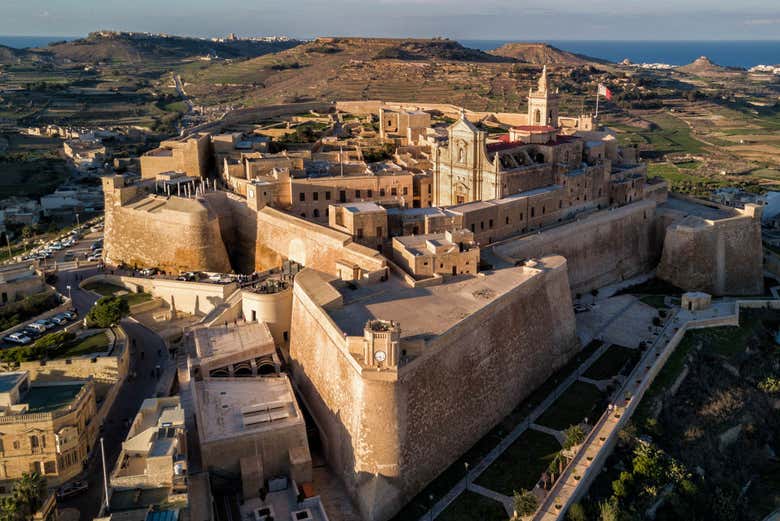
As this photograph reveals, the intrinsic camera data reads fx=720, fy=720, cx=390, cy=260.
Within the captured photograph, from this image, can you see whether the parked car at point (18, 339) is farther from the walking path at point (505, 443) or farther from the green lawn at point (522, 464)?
the green lawn at point (522, 464)

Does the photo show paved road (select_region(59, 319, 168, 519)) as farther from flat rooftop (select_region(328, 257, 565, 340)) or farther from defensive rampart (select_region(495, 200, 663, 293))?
defensive rampart (select_region(495, 200, 663, 293))

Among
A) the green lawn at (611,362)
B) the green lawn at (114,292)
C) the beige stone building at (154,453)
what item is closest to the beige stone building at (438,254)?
the green lawn at (611,362)

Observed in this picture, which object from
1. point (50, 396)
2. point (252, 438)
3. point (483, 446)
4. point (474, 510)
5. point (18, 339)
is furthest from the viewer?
point (18, 339)

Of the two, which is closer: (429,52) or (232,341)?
(232,341)

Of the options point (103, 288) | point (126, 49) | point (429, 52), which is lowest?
point (103, 288)

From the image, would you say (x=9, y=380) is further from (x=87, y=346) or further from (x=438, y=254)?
(x=438, y=254)

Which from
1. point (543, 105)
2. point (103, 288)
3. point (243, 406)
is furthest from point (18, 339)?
point (543, 105)
